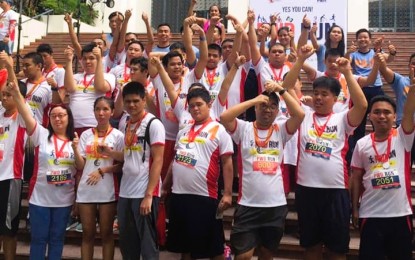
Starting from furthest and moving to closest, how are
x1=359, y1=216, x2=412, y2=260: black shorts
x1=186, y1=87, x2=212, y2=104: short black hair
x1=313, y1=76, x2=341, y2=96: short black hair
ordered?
x1=186, y1=87, x2=212, y2=104: short black hair
x1=313, y1=76, x2=341, y2=96: short black hair
x1=359, y1=216, x2=412, y2=260: black shorts

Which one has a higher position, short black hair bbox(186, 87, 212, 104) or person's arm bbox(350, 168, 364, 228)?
short black hair bbox(186, 87, 212, 104)

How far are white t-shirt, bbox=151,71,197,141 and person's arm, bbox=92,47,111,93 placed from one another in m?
0.54

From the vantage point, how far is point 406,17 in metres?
14.4

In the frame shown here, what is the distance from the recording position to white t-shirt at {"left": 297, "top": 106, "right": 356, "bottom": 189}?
374 cm

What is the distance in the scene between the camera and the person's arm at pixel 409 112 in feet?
11.7

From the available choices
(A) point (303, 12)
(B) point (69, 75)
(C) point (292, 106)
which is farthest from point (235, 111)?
(A) point (303, 12)

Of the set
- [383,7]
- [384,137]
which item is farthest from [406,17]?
[384,137]

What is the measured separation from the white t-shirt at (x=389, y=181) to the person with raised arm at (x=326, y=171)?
0.17 meters

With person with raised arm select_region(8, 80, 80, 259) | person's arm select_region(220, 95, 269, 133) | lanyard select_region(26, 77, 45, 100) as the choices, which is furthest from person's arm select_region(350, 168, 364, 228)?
lanyard select_region(26, 77, 45, 100)

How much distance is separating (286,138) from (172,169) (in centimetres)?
100

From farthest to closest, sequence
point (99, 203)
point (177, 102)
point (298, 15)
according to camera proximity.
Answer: point (298, 15), point (177, 102), point (99, 203)

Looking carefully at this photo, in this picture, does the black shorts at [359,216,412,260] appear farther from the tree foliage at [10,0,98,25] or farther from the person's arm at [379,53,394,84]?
the tree foliage at [10,0,98,25]

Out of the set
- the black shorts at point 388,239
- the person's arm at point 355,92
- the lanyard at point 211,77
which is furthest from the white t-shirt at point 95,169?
the black shorts at point 388,239

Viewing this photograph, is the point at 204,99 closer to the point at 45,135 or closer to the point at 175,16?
the point at 45,135
